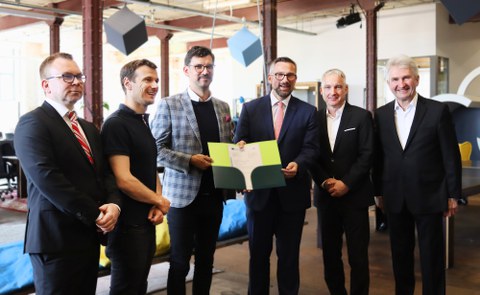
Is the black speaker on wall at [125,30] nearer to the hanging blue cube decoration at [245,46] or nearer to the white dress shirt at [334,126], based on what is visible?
the hanging blue cube decoration at [245,46]

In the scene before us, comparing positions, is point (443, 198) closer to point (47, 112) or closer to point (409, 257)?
point (409, 257)

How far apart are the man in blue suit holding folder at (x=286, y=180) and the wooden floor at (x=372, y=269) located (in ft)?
3.14

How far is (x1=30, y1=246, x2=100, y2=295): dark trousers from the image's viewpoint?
7.62 feet

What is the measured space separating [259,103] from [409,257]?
54.3 inches

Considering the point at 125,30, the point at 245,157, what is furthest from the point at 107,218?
the point at 125,30

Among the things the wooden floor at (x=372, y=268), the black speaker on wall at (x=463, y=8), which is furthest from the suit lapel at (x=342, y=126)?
the black speaker on wall at (x=463, y=8)

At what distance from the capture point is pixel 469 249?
6.07m

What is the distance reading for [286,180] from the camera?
3.39 m

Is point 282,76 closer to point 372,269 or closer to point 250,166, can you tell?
point 250,166

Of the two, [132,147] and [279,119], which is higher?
[279,119]

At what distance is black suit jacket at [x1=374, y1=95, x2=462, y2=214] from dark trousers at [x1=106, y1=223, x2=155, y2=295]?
5.40 feet

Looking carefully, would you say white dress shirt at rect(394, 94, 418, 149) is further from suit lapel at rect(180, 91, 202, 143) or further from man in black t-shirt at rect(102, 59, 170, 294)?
man in black t-shirt at rect(102, 59, 170, 294)

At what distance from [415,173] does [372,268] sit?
6.83 feet

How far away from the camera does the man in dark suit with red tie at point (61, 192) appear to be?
89.9 inches
